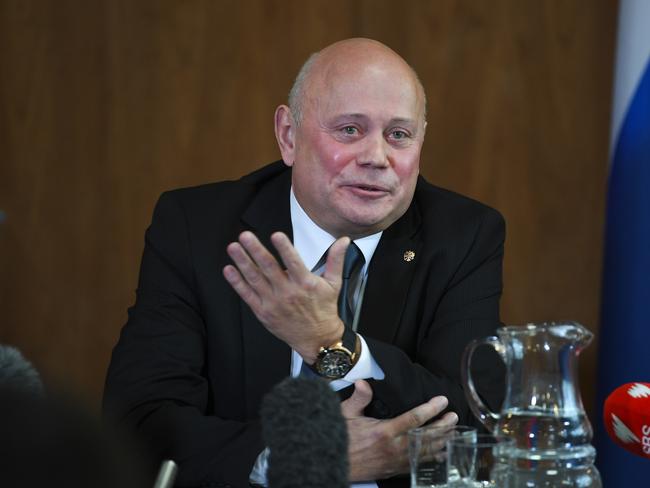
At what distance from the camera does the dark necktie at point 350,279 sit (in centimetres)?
251

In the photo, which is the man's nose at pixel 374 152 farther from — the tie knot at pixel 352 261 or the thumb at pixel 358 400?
the thumb at pixel 358 400

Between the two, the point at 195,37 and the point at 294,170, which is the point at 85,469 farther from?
the point at 195,37

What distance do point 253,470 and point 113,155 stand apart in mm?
2471

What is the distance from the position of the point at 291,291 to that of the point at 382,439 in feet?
1.15

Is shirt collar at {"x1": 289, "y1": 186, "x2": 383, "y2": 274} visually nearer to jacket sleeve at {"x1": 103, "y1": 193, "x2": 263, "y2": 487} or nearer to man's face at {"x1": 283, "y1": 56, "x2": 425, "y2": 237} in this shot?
man's face at {"x1": 283, "y1": 56, "x2": 425, "y2": 237}

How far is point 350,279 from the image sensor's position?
101 inches

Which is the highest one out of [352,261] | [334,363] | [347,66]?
[347,66]

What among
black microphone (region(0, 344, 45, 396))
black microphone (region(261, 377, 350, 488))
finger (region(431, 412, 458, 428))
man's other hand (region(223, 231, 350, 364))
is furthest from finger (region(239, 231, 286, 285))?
black microphone (region(0, 344, 45, 396))

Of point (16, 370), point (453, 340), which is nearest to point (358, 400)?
point (453, 340)

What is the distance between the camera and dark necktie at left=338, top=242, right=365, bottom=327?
251cm

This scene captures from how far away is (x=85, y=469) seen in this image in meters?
0.49

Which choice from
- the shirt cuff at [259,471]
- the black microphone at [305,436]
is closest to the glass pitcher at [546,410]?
the black microphone at [305,436]

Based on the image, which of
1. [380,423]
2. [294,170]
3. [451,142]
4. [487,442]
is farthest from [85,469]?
[451,142]

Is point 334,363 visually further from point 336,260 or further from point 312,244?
point 312,244
